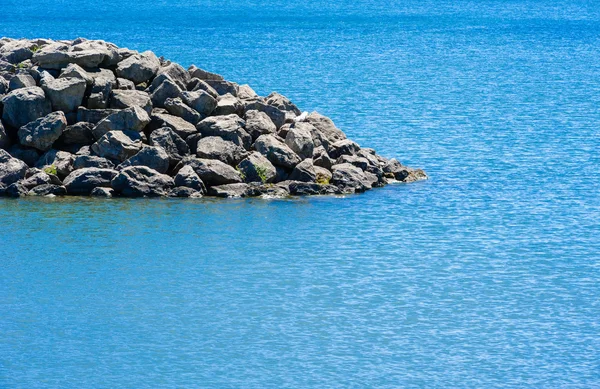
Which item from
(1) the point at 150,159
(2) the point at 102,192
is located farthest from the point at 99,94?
(2) the point at 102,192

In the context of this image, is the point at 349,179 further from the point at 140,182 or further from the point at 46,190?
the point at 46,190

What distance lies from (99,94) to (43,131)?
215 cm

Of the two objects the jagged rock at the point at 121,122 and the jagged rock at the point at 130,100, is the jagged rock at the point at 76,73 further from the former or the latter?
the jagged rock at the point at 121,122

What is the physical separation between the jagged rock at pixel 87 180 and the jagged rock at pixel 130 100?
8.28ft

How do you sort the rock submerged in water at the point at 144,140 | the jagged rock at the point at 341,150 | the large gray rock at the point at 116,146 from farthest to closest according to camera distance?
the jagged rock at the point at 341,150
the large gray rock at the point at 116,146
the rock submerged in water at the point at 144,140

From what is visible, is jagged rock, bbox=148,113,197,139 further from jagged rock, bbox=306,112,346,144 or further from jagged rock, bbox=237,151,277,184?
jagged rock, bbox=306,112,346,144

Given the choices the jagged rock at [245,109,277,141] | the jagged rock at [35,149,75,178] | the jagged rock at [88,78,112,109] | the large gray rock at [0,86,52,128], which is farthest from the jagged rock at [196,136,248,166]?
the large gray rock at [0,86,52,128]

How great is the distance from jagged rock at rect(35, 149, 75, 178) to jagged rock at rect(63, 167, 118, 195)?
34 cm

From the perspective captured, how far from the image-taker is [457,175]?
4191cm

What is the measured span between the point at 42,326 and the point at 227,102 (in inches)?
575

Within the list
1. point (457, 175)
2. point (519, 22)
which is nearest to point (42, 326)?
point (457, 175)

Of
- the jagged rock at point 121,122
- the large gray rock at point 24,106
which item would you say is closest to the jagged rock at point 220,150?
the jagged rock at point 121,122

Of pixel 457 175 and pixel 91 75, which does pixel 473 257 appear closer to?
pixel 457 175

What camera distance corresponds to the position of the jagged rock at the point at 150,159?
35781 mm
